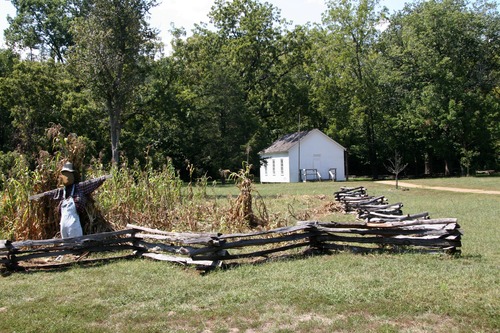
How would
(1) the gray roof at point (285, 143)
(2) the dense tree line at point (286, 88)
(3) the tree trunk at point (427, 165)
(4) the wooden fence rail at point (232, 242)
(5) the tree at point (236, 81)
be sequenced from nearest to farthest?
(4) the wooden fence rail at point (232, 242) → (2) the dense tree line at point (286, 88) → (5) the tree at point (236, 81) → (1) the gray roof at point (285, 143) → (3) the tree trunk at point (427, 165)

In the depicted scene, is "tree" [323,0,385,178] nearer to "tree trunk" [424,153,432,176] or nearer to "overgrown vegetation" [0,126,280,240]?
"tree trunk" [424,153,432,176]

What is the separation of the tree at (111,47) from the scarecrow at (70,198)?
1617 centimetres

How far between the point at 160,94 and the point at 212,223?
27.3 m

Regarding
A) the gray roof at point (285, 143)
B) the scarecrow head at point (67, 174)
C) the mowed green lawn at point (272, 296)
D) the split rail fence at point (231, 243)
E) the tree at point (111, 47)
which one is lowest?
the mowed green lawn at point (272, 296)

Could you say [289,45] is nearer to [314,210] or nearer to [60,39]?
[60,39]

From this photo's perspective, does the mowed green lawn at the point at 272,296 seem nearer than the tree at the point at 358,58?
Yes

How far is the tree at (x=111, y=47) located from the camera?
25156 millimetres

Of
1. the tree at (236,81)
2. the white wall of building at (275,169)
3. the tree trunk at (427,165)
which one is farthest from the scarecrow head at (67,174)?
the tree trunk at (427,165)

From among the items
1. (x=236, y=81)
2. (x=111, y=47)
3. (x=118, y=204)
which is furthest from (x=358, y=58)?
(x=118, y=204)

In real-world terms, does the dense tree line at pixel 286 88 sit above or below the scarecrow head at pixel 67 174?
above

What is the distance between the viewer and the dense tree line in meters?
34.8

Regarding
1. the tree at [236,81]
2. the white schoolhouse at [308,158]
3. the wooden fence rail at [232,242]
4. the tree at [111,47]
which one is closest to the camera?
the wooden fence rail at [232,242]

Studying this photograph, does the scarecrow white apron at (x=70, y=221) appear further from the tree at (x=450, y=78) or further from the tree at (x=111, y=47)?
the tree at (x=450, y=78)

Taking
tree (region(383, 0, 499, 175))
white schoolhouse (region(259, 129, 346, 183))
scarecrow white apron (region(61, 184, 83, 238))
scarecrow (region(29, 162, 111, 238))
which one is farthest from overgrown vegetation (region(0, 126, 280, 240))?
tree (region(383, 0, 499, 175))
